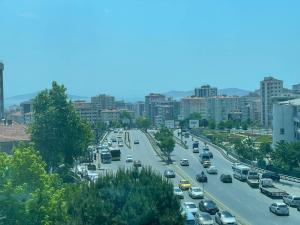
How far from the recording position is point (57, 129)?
40.2 meters

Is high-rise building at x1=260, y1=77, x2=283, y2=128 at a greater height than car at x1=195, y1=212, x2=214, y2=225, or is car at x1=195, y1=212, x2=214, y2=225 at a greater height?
high-rise building at x1=260, y1=77, x2=283, y2=128

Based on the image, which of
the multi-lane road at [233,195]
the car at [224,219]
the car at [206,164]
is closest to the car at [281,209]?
the multi-lane road at [233,195]

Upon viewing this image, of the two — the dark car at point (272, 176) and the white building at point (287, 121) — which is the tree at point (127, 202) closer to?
the dark car at point (272, 176)

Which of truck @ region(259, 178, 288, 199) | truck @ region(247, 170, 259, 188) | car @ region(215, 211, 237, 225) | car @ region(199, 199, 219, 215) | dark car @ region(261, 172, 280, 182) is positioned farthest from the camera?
dark car @ region(261, 172, 280, 182)

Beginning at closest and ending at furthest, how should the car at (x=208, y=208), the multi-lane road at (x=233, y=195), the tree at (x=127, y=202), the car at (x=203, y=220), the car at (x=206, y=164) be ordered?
the tree at (x=127, y=202)
the car at (x=203, y=220)
the multi-lane road at (x=233, y=195)
the car at (x=208, y=208)
the car at (x=206, y=164)

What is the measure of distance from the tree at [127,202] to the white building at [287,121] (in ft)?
115

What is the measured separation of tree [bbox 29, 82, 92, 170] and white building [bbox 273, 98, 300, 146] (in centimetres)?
1882

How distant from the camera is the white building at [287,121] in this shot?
51875mm

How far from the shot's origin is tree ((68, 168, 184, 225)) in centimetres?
1706

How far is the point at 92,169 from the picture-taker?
1784 inches

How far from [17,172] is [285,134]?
37.3 metres

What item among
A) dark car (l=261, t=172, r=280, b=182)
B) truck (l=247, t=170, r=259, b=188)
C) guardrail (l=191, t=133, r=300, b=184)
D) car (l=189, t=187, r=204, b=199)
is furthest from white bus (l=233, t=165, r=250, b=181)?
car (l=189, t=187, r=204, b=199)

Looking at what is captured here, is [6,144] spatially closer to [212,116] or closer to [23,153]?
[23,153]

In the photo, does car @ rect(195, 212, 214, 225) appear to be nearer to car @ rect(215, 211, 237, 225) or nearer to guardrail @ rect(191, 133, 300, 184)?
car @ rect(215, 211, 237, 225)
